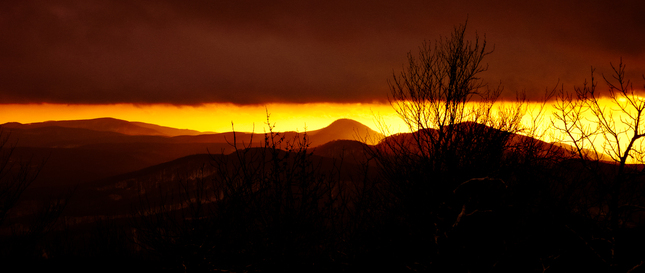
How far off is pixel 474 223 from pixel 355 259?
508cm

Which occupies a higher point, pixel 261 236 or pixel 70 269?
pixel 261 236

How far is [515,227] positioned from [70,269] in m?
26.0

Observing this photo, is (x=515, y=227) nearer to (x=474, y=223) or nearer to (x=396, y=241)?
(x=474, y=223)

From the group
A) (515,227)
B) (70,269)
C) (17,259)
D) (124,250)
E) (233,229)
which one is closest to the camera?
(515,227)

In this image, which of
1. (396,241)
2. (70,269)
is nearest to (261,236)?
(396,241)

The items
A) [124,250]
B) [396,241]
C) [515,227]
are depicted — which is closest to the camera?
[515,227]

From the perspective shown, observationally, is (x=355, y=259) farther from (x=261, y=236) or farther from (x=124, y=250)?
(x=124, y=250)

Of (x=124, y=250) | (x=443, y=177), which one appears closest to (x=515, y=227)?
(x=443, y=177)

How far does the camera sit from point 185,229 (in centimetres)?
1452

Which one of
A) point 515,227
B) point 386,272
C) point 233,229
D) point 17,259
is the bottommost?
point 17,259

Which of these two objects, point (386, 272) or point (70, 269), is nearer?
point (386, 272)

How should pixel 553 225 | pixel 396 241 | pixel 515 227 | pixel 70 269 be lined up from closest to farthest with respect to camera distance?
pixel 515 227, pixel 553 225, pixel 396 241, pixel 70 269

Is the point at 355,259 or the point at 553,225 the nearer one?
the point at 553,225

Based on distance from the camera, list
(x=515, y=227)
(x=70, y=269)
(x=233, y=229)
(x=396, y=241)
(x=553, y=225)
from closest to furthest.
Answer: (x=515, y=227) < (x=553, y=225) < (x=233, y=229) < (x=396, y=241) < (x=70, y=269)
